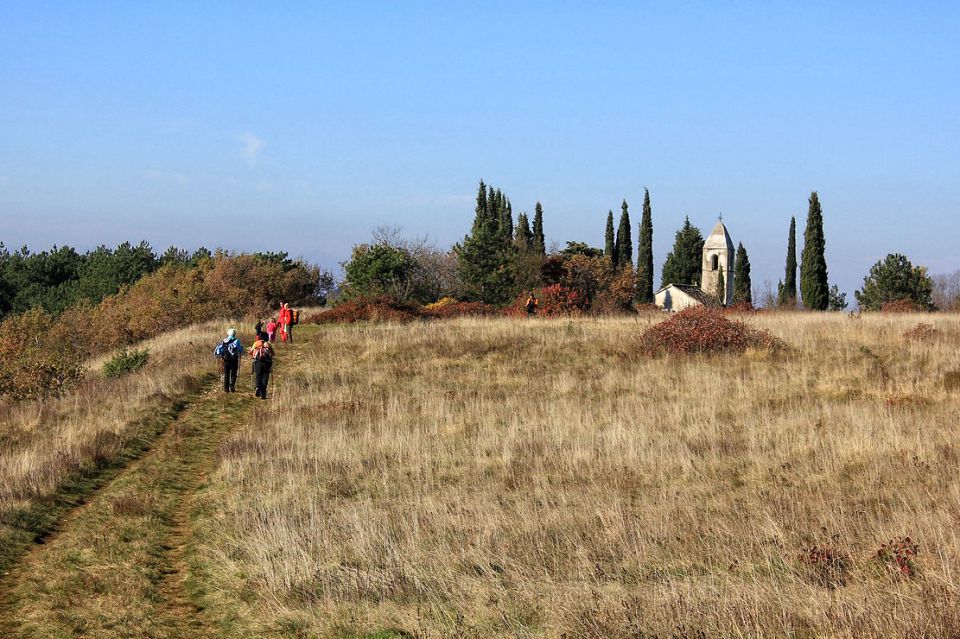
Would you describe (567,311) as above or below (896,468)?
above

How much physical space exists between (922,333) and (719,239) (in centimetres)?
7659

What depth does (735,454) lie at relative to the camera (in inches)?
548

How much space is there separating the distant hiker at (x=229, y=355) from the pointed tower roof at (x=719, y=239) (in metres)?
86.6

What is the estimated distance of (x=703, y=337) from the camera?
26297mm

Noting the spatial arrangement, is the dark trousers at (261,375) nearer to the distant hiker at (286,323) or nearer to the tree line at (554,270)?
the distant hiker at (286,323)

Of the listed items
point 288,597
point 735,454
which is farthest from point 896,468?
point 288,597

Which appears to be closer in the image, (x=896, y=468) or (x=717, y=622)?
(x=717, y=622)

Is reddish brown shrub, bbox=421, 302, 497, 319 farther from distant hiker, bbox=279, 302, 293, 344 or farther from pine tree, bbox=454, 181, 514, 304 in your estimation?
pine tree, bbox=454, 181, 514, 304

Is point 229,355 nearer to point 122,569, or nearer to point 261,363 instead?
point 261,363

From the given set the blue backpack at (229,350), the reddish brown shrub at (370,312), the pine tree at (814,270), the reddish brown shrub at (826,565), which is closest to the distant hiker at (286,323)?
the reddish brown shrub at (370,312)

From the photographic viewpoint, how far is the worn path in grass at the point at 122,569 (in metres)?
8.17

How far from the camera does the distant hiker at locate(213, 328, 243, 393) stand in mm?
21047

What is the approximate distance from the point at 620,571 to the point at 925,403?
39.2ft

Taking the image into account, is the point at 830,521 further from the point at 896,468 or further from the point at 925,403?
the point at 925,403
